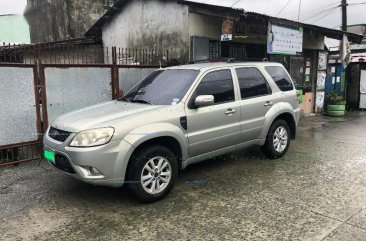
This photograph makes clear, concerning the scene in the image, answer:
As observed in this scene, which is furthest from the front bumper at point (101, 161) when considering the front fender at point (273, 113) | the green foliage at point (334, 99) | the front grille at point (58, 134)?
the green foliage at point (334, 99)

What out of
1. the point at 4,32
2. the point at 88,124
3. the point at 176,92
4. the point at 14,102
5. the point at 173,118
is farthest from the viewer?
the point at 4,32

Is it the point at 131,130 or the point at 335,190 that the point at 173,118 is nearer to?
the point at 131,130

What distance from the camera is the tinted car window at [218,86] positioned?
5082mm

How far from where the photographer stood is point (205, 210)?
4.23 meters

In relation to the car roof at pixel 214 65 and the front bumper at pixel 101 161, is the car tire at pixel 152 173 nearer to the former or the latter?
the front bumper at pixel 101 161

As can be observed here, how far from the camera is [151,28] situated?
9.95 m

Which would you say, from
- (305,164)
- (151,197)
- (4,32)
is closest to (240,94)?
(305,164)

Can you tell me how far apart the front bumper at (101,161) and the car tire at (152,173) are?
14 cm

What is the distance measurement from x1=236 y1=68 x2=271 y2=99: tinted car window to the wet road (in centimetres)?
126

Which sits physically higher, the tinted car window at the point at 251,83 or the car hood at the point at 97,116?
the tinted car window at the point at 251,83

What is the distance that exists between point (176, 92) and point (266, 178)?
6.32 ft

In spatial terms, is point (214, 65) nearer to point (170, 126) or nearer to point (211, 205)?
point (170, 126)

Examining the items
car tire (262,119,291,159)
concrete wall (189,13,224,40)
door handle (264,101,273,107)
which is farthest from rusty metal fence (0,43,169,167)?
car tire (262,119,291,159)

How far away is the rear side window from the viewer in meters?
6.26
